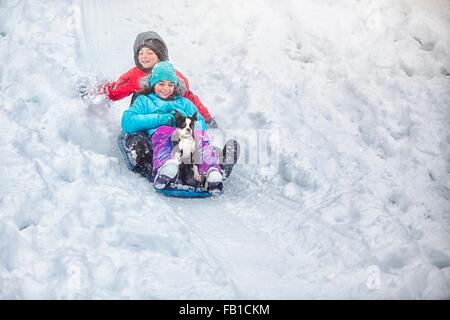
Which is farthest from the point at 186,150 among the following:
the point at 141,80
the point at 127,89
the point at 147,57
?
the point at 147,57

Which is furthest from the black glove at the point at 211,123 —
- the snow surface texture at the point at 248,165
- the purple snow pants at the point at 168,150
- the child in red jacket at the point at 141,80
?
the purple snow pants at the point at 168,150

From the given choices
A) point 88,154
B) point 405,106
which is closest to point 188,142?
point 88,154

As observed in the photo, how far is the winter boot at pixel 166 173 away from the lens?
338 centimetres

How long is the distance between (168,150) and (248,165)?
766mm

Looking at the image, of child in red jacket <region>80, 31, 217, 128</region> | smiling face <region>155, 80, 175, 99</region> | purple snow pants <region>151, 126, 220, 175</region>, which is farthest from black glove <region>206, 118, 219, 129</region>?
purple snow pants <region>151, 126, 220, 175</region>

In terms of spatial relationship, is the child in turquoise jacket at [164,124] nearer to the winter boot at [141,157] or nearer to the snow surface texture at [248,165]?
the winter boot at [141,157]

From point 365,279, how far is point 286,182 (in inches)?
51.1

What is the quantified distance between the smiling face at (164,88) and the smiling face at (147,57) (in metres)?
0.57

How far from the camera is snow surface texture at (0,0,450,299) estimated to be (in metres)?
2.56

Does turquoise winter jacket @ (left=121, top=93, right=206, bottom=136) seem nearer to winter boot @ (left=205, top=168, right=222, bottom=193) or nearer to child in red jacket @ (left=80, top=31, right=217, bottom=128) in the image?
child in red jacket @ (left=80, top=31, right=217, bottom=128)

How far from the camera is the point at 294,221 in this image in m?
3.29

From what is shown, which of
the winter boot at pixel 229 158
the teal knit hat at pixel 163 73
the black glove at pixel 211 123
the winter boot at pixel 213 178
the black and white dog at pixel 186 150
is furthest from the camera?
the black glove at pixel 211 123
